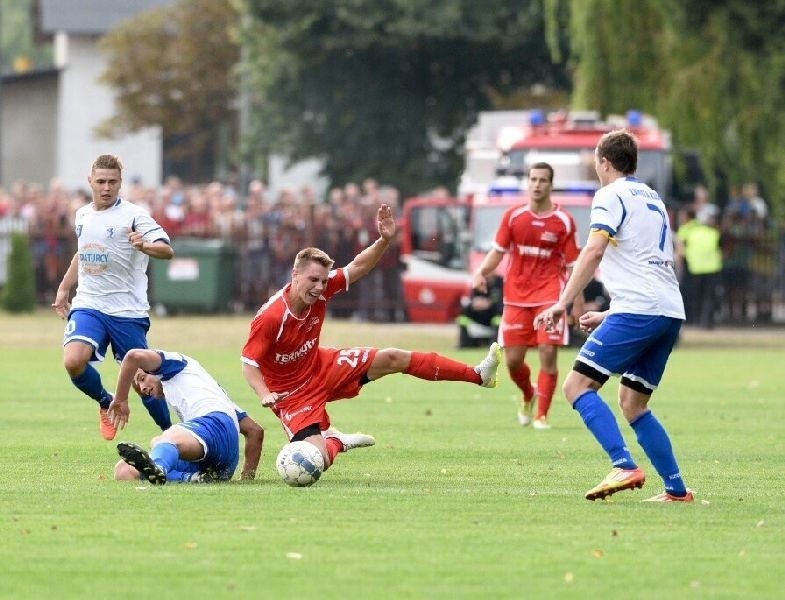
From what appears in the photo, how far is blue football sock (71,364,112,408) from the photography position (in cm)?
1360

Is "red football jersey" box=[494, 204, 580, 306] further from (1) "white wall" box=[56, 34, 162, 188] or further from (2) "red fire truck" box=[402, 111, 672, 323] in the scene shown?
(1) "white wall" box=[56, 34, 162, 188]

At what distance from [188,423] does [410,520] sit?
6.53 feet

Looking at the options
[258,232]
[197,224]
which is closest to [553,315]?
[258,232]

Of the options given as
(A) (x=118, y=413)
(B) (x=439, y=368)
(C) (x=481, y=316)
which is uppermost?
(B) (x=439, y=368)

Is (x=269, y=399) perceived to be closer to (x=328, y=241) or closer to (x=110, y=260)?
(x=110, y=260)

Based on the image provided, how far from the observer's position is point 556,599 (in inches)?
297

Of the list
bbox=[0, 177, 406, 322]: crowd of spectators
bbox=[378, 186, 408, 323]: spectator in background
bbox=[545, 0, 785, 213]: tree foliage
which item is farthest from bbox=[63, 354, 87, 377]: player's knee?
bbox=[378, 186, 408, 323]: spectator in background

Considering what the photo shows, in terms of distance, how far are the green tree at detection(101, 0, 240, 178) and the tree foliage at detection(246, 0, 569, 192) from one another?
5.07 m

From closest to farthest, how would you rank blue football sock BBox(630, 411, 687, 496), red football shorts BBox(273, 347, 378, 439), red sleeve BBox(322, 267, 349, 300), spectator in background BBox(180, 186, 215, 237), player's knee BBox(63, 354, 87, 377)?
blue football sock BBox(630, 411, 687, 496) → red football shorts BBox(273, 347, 378, 439) → red sleeve BBox(322, 267, 349, 300) → player's knee BBox(63, 354, 87, 377) → spectator in background BBox(180, 186, 215, 237)

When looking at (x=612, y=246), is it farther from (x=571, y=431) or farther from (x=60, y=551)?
(x=571, y=431)

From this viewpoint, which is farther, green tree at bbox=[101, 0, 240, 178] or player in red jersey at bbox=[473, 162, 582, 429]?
green tree at bbox=[101, 0, 240, 178]

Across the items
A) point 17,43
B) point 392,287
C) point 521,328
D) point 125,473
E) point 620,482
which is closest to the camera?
point 620,482

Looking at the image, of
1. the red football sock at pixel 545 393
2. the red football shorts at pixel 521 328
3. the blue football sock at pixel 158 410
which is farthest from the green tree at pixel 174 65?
the blue football sock at pixel 158 410

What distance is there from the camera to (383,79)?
46062 millimetres
